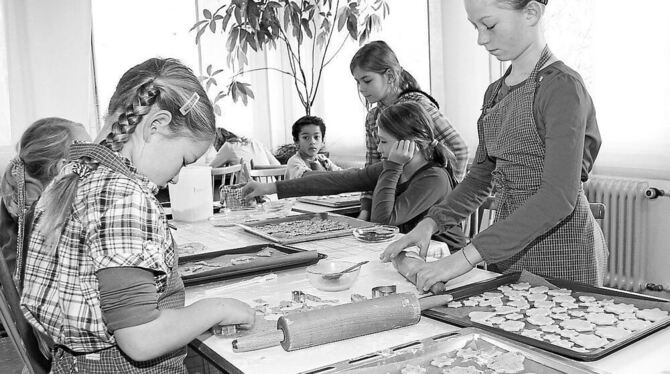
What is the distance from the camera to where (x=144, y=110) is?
1095 mm

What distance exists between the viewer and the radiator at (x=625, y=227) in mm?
3303

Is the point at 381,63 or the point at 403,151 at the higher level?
the point at 381,63

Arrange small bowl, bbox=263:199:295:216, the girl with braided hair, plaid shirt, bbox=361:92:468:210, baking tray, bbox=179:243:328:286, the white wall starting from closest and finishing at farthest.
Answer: the girl with braided hair, baking tray, bbox=179:243:328:286, small bowl, bbox=263:199:295:216, plaid shirt, bbox=361:92:468:210, the white wall

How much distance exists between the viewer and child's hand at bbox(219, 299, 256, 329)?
115cm

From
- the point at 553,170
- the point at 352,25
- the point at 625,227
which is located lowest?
the point at 625,227

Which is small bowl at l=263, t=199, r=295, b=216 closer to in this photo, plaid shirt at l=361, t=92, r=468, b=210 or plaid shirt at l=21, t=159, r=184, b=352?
plaid shirt at l=361, t=92, r=468, b=210

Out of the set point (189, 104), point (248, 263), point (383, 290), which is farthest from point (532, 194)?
point (189, 104)

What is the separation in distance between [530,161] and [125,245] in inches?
39.1

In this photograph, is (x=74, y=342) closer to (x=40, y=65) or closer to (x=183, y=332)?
(x=183, y=332)

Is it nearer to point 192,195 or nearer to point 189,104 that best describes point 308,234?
point 192,195

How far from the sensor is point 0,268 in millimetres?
1319

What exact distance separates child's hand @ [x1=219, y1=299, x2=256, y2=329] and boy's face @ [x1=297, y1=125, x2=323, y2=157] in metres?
3.32

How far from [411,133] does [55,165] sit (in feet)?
4.29

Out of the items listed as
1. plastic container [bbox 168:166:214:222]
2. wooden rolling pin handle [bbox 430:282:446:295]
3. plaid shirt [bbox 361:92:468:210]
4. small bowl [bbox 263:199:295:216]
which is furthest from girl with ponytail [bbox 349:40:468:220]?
wooden rolling pin handle [bbox 430:282:446:295]
